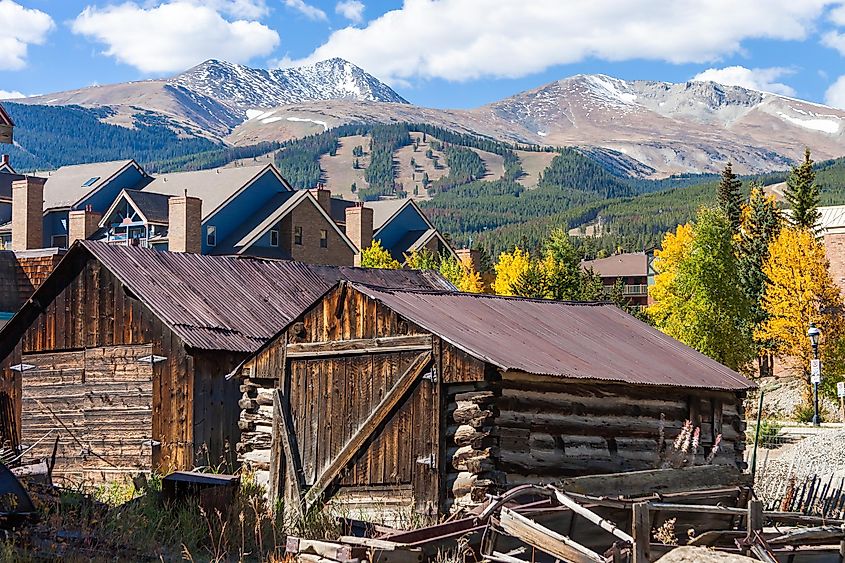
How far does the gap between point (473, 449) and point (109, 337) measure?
36.8ft

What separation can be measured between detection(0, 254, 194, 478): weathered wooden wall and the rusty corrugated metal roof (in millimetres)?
365

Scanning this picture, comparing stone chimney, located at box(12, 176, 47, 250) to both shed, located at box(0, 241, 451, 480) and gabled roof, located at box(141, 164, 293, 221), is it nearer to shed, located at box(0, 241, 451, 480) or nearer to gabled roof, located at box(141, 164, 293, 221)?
gabled roof, located at box(141, 164, 293, 221)

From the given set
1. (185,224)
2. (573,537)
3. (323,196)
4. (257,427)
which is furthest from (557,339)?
(323,196)

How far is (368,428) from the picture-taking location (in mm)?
19609

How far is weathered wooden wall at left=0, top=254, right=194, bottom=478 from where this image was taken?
82.5 ft

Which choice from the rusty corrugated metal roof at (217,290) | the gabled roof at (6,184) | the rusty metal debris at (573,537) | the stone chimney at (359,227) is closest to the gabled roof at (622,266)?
the stone chimney at (359,227)

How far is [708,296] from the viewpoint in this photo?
2021 inches

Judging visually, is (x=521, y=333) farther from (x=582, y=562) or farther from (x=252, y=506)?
(x=582, y=562)

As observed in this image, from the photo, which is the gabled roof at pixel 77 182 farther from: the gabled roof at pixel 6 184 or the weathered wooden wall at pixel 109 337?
the weathered wooden wall at pixel 109 337

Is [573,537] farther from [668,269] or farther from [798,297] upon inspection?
[668,269]

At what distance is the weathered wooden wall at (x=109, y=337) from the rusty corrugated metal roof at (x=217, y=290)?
0.36 metres

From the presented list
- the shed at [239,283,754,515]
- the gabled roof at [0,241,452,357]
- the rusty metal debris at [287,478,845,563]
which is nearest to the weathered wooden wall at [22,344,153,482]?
the gabled roof at [0,241,452,357]

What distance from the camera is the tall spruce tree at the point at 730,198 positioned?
7206 centimetres

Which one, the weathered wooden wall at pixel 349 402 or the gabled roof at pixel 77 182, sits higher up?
the gabled roof at pixel 77 182
